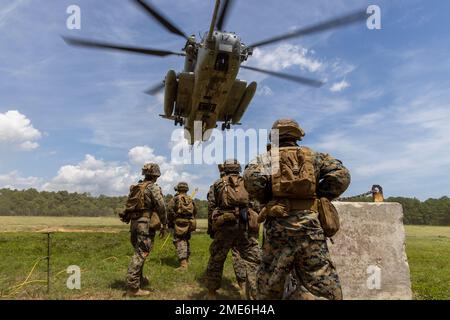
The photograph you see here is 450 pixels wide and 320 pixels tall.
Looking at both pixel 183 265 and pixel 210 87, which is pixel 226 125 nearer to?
pixel 210 87

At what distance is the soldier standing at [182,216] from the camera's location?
9.30 meters

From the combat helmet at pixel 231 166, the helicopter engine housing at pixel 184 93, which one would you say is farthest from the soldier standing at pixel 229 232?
the helicopter engine housing at pixel 184 93

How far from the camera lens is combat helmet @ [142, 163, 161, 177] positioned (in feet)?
22.5

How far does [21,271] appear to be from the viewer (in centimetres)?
845

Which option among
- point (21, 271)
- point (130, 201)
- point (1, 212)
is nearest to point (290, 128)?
point (130, 201)

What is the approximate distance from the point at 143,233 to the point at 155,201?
605 millimetres

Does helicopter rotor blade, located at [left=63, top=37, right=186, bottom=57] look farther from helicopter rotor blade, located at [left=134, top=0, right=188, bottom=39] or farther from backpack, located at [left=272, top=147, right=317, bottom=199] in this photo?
backpack, located at [left=272, top=147, right=317, bottom=199]

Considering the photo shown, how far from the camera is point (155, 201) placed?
659 centimetres

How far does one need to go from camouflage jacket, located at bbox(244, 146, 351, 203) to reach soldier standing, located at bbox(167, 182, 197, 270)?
563cm

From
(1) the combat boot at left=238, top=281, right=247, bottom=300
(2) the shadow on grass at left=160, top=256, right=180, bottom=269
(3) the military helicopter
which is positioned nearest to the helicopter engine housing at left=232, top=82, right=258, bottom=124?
(3) the military helicopter

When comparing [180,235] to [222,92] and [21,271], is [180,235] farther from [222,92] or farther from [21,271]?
[222,92]

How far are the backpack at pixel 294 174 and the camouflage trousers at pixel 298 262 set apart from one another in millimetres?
220

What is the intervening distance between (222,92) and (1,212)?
105 m

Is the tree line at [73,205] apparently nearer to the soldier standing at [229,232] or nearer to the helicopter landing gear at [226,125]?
the helicopter landing gear at [226,125]
